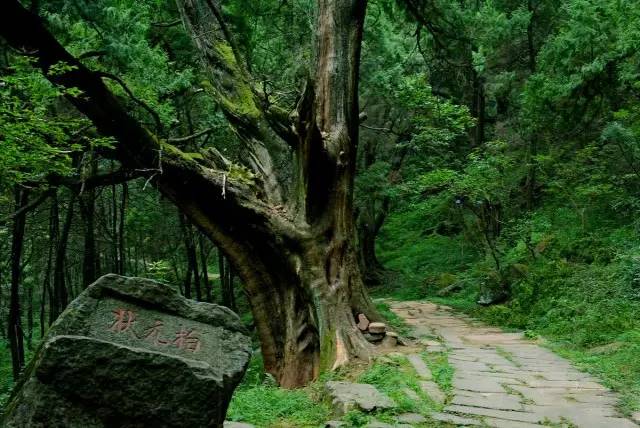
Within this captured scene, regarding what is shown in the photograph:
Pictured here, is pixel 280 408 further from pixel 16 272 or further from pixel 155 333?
pixel 16 272

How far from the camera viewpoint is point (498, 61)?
666 inches

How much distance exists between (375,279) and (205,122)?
24.1ft

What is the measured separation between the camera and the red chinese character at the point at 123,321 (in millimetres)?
3729

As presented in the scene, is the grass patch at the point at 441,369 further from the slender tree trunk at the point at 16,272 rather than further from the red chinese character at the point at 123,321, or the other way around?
the slender tree trunk at the point at 16,272

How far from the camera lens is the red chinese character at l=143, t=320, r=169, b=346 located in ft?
12.4

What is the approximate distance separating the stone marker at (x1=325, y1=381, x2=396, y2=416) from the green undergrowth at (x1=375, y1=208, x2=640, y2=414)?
187cm

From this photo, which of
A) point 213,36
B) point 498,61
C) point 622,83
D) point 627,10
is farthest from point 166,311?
point 498,61

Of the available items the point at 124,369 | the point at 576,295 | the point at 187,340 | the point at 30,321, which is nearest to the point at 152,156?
the point at 187,340

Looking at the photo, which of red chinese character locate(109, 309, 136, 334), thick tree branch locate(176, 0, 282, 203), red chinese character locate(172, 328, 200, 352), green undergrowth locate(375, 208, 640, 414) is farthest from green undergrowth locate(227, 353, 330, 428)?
thick tree branch locate(176, 0, 282, 203)

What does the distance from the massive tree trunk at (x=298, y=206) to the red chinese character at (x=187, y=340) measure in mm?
2712

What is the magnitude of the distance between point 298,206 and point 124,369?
14.6 ft

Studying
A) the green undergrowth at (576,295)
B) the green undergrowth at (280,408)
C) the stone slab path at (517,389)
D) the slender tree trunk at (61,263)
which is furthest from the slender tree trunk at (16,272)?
the green undergrowth at (576,295)

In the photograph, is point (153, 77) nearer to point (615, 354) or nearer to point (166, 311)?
point (166, 311)

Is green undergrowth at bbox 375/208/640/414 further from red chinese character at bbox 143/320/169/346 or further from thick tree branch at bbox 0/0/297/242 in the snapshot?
thick tree branch at bbox 0/0/297/242
